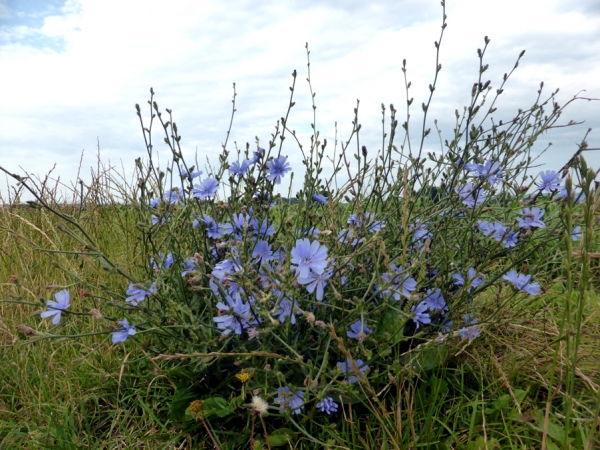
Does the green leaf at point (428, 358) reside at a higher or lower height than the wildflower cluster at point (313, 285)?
lower

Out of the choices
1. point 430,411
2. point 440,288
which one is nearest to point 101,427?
point 430,411

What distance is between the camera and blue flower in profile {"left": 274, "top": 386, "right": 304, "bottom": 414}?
1589 mm

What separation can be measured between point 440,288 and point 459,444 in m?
0.60

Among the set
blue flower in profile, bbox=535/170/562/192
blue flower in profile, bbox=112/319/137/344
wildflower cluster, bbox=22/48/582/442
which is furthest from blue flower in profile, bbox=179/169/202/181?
blue flower in profile, bbox=535/170/562/192

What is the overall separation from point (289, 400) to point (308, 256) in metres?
0.50

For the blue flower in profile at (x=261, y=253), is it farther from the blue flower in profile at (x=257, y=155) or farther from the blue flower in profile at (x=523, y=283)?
the blue flower in profile at (x=523, y=283)

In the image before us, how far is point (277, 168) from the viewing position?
2145 mm

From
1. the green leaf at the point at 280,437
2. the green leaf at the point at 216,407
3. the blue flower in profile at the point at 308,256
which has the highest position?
the blue flower in profile at the point at 308,256

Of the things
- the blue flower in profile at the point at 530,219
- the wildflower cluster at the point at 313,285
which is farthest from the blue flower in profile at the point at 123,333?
the blue flower in profile at the point at 530,219

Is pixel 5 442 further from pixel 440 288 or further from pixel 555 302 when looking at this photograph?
pixel 555 302

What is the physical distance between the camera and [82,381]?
2.32 m

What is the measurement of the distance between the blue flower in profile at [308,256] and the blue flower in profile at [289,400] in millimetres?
424

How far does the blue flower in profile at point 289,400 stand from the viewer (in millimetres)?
1589

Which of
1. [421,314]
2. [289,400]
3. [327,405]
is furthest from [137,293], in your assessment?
[421,314]
